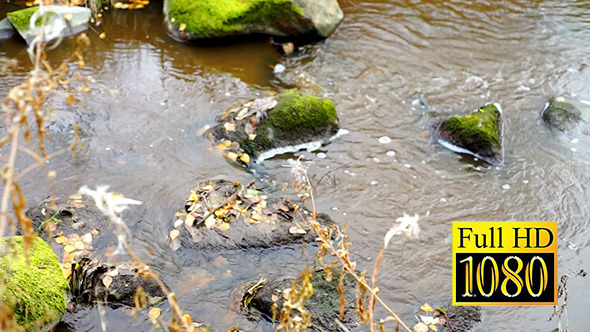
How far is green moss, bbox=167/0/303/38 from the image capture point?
8250 millimetres

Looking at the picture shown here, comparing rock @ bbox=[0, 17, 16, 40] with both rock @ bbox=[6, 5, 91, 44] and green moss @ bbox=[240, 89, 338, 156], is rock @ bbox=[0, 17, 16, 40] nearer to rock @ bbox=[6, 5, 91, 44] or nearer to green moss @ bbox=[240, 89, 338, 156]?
rock @ bbox=[6, 5, 91, 44]

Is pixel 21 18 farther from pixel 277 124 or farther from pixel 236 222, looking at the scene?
pixel 236 222

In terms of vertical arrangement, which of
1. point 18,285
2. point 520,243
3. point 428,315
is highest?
point 18,285

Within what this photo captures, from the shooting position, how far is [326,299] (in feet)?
15.1

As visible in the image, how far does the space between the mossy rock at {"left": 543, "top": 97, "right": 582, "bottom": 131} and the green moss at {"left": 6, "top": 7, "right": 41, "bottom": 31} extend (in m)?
7.06

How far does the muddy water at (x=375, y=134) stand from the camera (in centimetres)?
510

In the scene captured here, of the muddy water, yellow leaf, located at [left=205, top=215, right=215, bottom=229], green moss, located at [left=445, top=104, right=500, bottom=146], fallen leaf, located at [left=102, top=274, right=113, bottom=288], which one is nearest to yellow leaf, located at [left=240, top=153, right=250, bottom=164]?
the muddy water

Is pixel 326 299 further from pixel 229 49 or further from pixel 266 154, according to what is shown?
pixel 229 49

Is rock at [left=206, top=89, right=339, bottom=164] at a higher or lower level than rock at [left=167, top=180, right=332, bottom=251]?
higher

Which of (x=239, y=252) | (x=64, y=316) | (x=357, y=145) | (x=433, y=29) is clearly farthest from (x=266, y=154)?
(x=433, y=29)

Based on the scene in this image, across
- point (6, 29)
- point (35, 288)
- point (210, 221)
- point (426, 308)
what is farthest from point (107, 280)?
point (6, 29)

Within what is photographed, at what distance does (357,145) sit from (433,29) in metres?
3.29

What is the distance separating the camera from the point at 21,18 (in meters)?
8.09

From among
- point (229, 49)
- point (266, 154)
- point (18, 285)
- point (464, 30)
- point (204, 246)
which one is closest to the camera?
point (18, 285)
